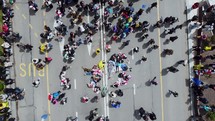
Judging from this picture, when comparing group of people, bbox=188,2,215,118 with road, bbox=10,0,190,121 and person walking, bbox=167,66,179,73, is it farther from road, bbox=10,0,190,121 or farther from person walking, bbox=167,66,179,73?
person walking, bbox=167,66,179,73

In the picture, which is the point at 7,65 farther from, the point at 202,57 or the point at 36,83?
the point at 202,57

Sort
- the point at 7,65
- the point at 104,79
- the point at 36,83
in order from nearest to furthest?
the point at 7,65, the point at 36,83, the point at 104,79

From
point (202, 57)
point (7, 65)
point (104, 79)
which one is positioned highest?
point (202, 57)

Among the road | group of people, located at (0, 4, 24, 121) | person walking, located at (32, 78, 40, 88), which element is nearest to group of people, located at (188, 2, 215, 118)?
the road

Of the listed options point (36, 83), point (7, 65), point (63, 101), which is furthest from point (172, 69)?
point (7, 65)

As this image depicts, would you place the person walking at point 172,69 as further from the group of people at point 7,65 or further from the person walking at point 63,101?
the group of people at point 7,65

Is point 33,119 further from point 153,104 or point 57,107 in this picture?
point 153,104

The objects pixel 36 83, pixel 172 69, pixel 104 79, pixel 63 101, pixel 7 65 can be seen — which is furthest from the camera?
pixel 172 69

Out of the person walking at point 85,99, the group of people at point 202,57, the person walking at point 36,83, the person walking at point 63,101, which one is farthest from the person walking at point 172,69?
the person walking at point 36,83
